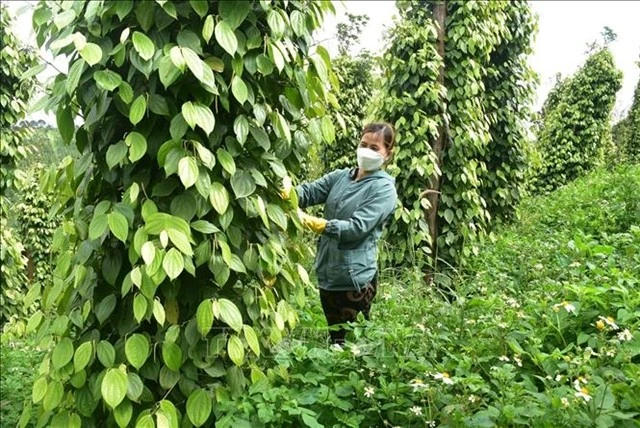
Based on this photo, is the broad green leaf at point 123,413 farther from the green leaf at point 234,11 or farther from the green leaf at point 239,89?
the green leaf at point 234,11

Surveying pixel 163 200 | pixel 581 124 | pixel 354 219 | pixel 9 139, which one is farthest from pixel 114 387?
pixel 581 124

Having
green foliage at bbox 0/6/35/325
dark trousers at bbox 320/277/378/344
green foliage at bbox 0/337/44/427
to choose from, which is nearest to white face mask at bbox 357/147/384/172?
dark trousers at bbox 320/277/378/344

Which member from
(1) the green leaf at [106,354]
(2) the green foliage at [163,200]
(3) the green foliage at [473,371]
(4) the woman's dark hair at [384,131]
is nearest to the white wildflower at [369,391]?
(3) the green foliage at [473,371]

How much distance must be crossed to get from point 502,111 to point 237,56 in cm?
435

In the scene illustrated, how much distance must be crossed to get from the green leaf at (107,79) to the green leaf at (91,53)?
0.17 ft

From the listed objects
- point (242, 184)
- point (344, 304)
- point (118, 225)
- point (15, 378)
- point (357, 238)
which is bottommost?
point (15, 378)

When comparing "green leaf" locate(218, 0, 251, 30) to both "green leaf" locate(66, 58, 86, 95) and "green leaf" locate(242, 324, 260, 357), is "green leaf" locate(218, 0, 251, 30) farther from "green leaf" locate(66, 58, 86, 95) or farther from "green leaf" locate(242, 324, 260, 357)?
"green leaf" locate(242, 324, 260, 357)

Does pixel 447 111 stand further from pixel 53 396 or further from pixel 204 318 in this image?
pixel 53 396

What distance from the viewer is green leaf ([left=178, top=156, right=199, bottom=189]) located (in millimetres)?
1411

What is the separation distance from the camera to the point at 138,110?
145 centimetres

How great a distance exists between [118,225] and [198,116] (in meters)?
0.35

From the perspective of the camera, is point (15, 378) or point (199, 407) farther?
point (15, 378)

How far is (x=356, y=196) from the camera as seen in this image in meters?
2.49

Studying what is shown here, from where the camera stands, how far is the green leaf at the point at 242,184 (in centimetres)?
158
